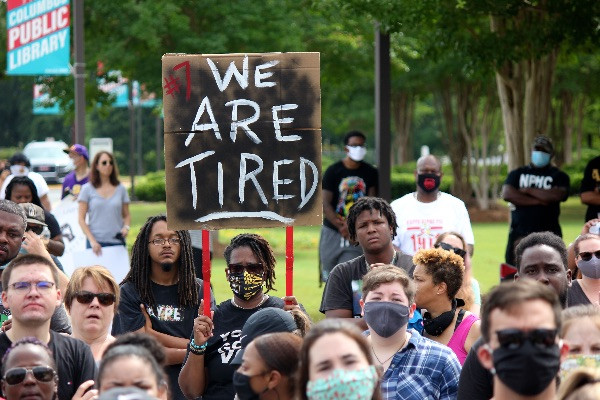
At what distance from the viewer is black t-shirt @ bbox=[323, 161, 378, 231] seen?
12828mm

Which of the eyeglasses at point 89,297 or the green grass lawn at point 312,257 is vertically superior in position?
the eyeglasses at point 89,297

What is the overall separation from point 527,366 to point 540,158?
886 cm

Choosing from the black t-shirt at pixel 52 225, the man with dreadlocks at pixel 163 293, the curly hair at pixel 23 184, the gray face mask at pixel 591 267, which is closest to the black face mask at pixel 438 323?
the gray face mask at pixel 591 267

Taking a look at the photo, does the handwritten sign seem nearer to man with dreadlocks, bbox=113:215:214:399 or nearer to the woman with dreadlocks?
the woman with dreadlocks

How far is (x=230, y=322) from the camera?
6.84 meters

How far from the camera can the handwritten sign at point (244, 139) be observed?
277 inches

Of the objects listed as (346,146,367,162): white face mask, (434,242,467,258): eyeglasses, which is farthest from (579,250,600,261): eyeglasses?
(346,146,367,162): white face mask

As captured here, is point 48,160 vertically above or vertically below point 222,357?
above

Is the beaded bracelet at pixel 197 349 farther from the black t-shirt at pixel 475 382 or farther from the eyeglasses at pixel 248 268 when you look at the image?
the black t-shirt at pixel 475 382

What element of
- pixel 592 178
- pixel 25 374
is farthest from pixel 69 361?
pixel 592 178

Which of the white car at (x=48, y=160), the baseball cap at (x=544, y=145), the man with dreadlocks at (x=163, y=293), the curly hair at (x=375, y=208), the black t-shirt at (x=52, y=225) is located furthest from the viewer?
the white car at (x=48, y=160)

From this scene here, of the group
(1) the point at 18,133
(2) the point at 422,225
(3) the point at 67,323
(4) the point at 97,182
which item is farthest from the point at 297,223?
(1) the point at 18,133

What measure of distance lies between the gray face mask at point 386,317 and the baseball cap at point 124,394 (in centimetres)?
183

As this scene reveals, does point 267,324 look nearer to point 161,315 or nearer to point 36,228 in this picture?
point 161,315
